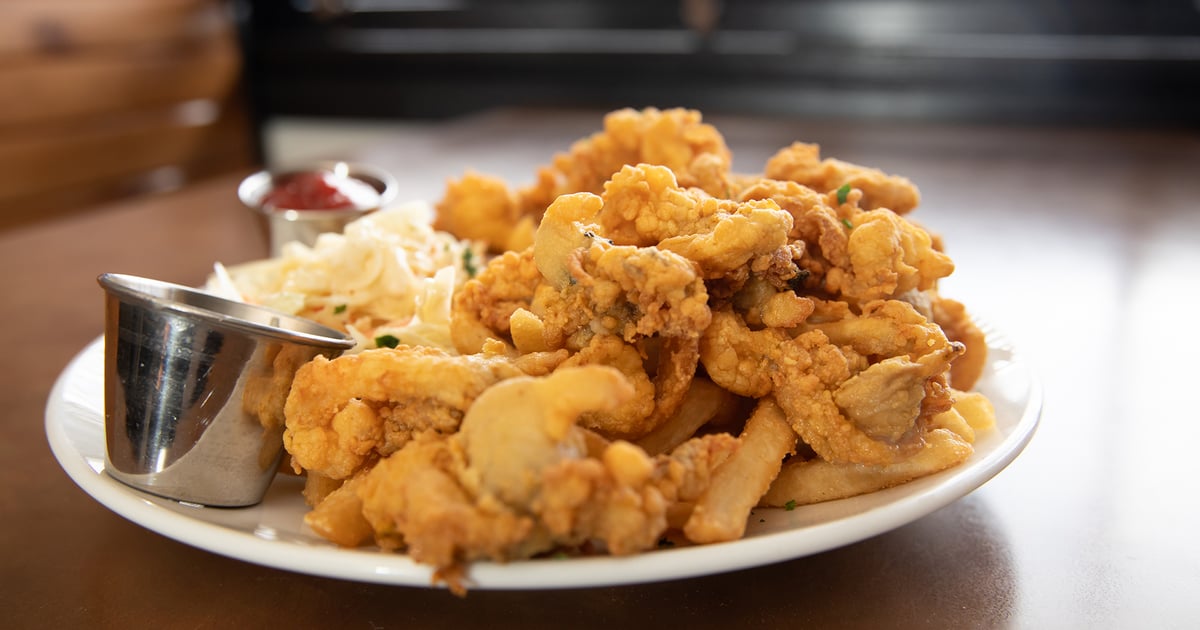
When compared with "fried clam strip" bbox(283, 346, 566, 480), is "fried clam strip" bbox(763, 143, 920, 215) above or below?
above

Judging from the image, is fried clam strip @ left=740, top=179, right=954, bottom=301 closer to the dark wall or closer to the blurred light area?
the dark wall

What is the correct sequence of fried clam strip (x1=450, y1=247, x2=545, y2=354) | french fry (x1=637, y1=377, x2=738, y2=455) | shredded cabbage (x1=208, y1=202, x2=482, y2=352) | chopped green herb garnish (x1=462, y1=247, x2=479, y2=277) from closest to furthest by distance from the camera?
french fry (x1=637, y1=377, x2=738, y2=455) → fried clam strip (x1=450, y1=247, x2=545, y2=354) → shredded cabbage (x1=208, y1=202, x2=482, y2=352) → chopped green herb garnish (x1=462, y1=247, x2=479, y2=277)

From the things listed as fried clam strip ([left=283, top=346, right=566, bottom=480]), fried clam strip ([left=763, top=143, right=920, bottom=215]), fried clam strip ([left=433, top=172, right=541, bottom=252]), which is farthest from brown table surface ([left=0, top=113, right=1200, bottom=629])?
fried clam strip ([left=433, top=172, right=541, bottom=252])

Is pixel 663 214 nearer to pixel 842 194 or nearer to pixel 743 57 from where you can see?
pixel 842 194

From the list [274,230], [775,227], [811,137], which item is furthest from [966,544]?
[811,137]

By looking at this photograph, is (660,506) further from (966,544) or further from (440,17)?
(440,17)

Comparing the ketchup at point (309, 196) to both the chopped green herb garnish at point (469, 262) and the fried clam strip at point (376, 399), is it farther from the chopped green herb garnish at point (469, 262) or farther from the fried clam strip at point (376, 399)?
the fried clam strip at point (376, 399)

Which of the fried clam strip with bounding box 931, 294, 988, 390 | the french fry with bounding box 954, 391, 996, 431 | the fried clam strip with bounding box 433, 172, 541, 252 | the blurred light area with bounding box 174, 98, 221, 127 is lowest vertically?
the blurred light area with bounding box 174, 98, 221, 127
